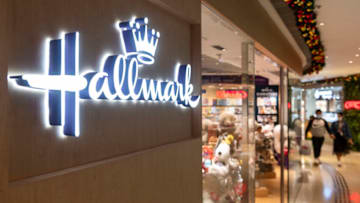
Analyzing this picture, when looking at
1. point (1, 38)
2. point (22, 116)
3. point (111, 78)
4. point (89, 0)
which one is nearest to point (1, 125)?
point (22, 116)

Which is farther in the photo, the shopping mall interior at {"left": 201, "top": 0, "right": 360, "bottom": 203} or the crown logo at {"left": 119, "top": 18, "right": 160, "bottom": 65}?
the shopping mall interior at {"left": 201, "top": 0, "right": 360, "bottom": 203}

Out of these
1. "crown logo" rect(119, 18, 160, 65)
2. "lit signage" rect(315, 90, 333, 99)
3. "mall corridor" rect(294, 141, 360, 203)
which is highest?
"lit signage" rect(315, 90, 333, 99)

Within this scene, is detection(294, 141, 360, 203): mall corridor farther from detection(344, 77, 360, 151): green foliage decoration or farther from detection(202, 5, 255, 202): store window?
detection(202, 5, 255, 202): store window

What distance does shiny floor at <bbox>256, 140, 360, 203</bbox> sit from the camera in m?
7.32

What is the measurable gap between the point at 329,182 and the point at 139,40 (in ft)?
29.4

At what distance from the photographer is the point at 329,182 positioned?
946cm

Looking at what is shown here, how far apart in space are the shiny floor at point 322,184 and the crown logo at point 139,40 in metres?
3.97

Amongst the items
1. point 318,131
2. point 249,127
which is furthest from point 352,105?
point 249,127

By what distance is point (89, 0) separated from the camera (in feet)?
5.14

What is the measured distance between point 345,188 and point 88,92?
28.0ft

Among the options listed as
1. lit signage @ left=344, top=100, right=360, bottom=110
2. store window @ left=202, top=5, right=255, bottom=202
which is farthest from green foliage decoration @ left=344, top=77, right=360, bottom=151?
store window @ left=202, top=5, right=255, bottom=202

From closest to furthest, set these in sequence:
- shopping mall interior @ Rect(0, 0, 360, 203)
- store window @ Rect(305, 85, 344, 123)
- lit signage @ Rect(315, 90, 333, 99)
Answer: shopping mall interior @ Rect(0, 0, 360, 203) < store window @ Rect(305, 85, 344, 123) < lit signage @ Rect(315, 90, 333, 99)

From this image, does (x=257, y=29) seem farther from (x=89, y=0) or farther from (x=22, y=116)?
(x=22, y=116)

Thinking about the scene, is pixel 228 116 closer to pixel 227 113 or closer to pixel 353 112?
pixel 227 113
